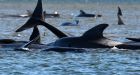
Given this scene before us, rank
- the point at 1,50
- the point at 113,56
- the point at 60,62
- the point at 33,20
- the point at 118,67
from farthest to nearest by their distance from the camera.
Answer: the point at 33,20
the point at 1,50
the point at 113,56
the point at 60,62
the point at 118,67

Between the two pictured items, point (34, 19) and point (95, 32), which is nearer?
point (95, 32)

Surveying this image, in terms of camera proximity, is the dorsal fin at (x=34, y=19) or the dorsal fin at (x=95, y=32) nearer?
the dorsal fin at (x=95, y=32)

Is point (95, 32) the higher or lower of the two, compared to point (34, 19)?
lower

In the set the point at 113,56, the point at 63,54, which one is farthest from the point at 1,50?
the point at 113,56

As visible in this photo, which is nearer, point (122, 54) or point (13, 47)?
point (122, 54)

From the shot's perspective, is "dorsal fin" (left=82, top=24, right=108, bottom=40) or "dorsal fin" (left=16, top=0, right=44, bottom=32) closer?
"dorsal fin" (left=82, top=24, right=108, bottom=40)

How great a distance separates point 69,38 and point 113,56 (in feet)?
20.0

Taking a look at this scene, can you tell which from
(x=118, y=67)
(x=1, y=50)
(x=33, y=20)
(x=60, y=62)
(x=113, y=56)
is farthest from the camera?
(x=33, y=20)

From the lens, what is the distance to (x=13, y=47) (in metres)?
52.8

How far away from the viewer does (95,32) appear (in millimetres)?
52344

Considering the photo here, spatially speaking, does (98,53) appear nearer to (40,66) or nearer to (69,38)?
(69,38)

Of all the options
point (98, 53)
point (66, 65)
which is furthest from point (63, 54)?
point (66, 65)

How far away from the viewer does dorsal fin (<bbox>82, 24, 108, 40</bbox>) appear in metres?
52.2

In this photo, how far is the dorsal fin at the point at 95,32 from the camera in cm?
5216
